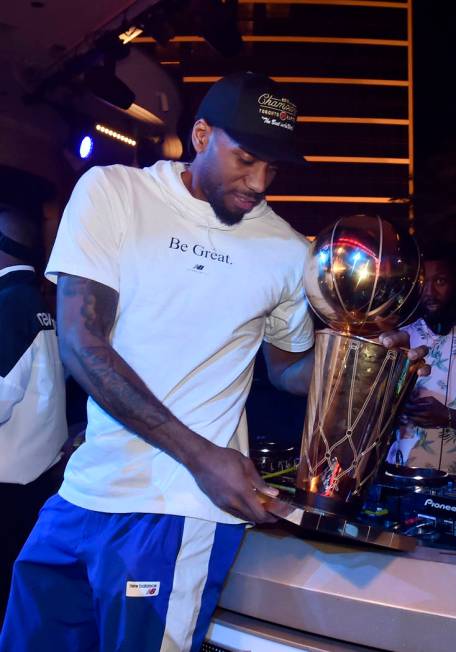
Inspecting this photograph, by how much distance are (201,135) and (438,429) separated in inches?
79.9

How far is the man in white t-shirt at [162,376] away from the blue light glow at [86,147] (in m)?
4.91

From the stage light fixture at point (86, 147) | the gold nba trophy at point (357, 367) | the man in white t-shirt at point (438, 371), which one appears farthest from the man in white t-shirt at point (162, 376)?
the stage light fixture at point (86, 147)

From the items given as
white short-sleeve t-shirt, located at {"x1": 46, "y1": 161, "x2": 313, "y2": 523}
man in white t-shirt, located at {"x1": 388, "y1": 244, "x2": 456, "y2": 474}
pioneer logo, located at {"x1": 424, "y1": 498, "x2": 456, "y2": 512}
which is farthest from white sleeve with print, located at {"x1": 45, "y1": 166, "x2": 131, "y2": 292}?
man in white t-shirt, located at {"x1": 388, "y1": 244, "x2": 456, "y2": 474}

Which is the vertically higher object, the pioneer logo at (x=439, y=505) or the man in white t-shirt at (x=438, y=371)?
the man in white t-shirt at (x=438, y=371)

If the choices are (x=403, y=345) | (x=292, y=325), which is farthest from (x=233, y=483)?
(x=292, y=325)

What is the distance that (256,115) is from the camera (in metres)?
1.56

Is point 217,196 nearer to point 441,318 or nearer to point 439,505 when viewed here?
point 439,505

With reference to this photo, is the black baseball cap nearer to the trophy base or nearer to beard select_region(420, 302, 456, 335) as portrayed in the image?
the trophy base

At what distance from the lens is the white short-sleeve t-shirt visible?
1.45 meters

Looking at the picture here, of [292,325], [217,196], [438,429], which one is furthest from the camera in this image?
[438,429]

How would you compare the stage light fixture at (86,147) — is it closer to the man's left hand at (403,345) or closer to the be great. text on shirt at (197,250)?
the be great. text on shirt at (197,250)

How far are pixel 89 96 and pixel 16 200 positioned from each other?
3951 mm

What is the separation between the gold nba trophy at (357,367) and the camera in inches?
53.5

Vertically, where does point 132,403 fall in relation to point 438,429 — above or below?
below
